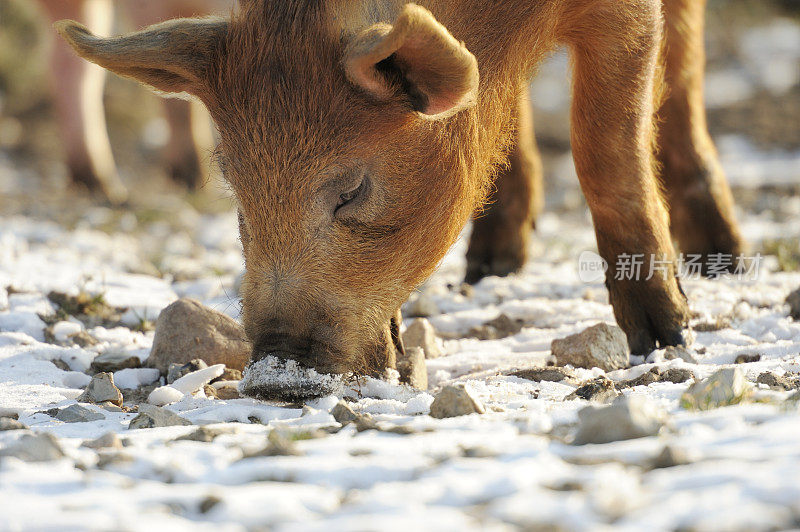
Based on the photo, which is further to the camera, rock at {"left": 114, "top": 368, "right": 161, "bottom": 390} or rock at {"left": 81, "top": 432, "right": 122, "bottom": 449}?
rock at {"left": 114, "top": 368, "right": 161, "bottom": 390}

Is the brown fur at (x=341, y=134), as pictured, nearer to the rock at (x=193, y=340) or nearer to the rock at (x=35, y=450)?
the rock at (x=193, y=340)

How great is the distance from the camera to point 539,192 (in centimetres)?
526

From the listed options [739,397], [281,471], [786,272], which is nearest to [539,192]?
[786,272]

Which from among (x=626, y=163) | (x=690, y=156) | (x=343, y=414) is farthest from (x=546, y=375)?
(x=690, y=156)

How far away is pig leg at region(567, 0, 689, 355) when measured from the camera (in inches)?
142

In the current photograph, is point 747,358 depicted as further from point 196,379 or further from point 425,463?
point 196,379

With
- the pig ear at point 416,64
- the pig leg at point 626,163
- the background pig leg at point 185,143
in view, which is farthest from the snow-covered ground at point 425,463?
the background pig leg at point 185,143

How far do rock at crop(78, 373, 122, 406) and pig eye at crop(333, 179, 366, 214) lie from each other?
883 millimetres

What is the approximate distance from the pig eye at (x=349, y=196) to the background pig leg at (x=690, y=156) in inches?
96.8

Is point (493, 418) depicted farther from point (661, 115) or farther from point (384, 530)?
point (661, 115)

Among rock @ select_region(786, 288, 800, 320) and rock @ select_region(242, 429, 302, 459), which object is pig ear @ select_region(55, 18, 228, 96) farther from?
rock @ select_region(786, 288, 800, 320)

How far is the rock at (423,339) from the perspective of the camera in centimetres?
375

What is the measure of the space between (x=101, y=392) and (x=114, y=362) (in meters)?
0.44

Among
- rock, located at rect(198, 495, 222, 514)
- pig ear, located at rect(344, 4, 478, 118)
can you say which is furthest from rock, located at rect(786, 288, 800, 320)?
rock, located at rect(198, 495, 222, 514)
